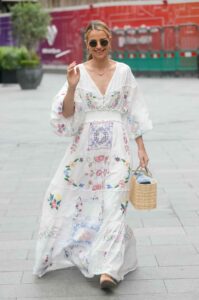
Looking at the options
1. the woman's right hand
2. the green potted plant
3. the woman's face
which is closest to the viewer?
the woman's right hand

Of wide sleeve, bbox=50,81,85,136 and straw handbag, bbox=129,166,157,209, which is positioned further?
wide sleeve, bbox=50,81,85,136

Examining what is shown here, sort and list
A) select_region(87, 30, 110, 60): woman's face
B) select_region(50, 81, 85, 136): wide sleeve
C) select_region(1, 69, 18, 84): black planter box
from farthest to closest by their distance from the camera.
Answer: select_region(1, 69, 18, 84): black planter box < select_region(50, 81, 85, 136): wide sleeve < select_region(87, 30, 110, 60): woman's face

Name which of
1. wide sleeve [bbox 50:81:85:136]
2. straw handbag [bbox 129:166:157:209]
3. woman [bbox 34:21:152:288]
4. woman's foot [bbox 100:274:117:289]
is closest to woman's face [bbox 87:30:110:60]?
woman [bbox 34:21:152:288]

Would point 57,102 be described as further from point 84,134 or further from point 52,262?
point 52,262

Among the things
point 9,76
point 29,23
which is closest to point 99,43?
point 9,76

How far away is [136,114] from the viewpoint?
4102 millimetres

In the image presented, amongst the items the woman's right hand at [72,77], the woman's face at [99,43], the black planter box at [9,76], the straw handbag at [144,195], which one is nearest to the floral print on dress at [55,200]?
the straw handbag at [144,195]

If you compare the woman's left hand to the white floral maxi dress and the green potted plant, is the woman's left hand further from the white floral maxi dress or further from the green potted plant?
the green potted plant

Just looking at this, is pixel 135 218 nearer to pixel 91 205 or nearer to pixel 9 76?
pixel 91 205

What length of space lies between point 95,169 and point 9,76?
61.5ft

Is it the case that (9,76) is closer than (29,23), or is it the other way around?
(9,76)

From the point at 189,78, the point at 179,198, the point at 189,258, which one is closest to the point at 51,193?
the point at 189,258

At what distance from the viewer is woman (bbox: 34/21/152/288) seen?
3883 millimetres

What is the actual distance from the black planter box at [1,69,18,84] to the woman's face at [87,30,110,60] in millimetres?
18413
